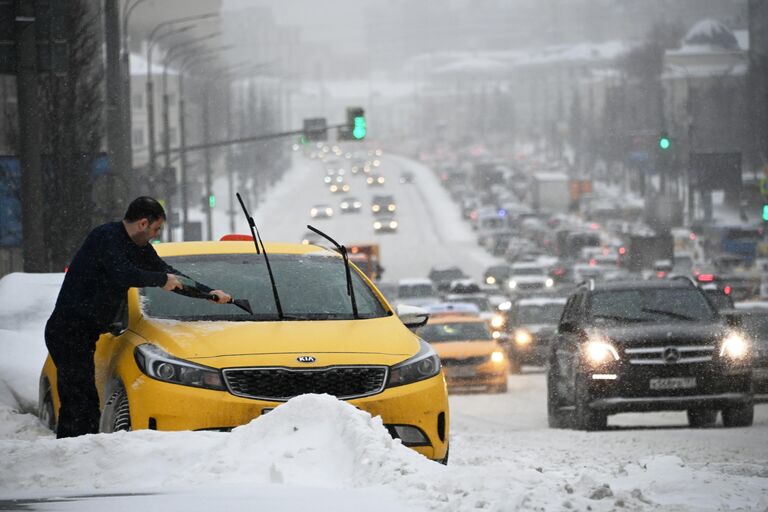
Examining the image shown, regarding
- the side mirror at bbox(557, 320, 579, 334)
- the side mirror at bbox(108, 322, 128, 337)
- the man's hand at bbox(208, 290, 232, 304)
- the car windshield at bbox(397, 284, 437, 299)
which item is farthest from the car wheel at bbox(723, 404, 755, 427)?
the car windshield at bbox(397, 284, 437, 299)

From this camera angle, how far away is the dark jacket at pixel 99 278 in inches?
402

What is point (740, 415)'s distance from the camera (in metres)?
18.1

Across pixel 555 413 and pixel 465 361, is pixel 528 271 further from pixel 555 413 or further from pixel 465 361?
pixel 555 413

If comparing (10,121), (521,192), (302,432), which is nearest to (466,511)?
(302,432)

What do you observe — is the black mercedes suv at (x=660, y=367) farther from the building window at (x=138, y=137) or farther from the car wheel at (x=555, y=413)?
the building window at (x=138, y=137)

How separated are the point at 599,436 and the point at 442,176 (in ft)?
494

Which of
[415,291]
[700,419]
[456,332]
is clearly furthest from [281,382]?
[415,291]

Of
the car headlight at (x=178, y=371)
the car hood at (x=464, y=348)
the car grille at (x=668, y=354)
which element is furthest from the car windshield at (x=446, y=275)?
the car headlight at (x=178, y=371)

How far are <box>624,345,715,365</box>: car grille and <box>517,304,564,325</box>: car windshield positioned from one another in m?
17.7

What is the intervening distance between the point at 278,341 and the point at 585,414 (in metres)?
8.63

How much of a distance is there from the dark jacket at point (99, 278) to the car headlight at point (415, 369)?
1408mm

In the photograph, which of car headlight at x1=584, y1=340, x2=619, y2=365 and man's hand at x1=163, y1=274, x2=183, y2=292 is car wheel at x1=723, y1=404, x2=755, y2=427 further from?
man's hand at x1=163, y1=274, x2=183, y2=292

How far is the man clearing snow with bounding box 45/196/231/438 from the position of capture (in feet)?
33.2

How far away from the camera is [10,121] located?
45.9 metres
